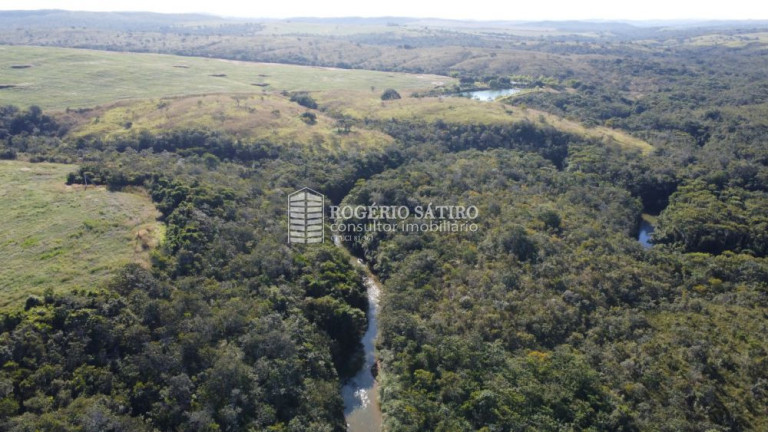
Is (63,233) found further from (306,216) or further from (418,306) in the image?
(418,306)

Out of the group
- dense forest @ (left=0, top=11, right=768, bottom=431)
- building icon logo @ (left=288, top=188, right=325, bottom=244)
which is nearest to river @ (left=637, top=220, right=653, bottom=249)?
dense forest @ (left=0, top=11, right=768, bottom=431)

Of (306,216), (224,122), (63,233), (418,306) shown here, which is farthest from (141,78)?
(418,306)

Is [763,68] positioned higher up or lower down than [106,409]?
higher up

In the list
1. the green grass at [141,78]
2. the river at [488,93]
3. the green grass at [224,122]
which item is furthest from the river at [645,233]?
the green grass at [141,78]

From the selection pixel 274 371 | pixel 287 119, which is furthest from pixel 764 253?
pixel 287 119

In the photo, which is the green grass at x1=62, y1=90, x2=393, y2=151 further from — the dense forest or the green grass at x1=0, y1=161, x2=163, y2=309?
the green grass at x1=0, y1=161, x2=163, y2=309

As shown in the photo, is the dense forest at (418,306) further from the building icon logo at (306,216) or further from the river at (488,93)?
the river at (488,93)

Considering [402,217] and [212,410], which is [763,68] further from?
[212,410]
